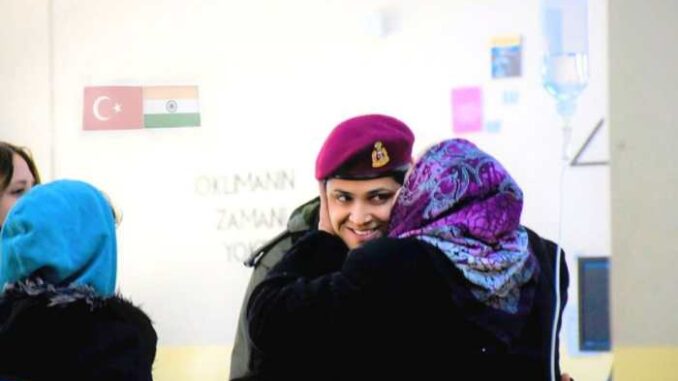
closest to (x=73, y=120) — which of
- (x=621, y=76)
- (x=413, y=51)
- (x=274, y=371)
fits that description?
(x=413, y=51)

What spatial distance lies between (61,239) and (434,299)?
68 cm

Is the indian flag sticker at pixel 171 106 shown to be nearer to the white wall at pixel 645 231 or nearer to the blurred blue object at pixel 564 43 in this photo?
the blurred blue object at pixel 564 43

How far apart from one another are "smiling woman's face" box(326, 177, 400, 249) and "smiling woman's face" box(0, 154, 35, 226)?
904 mm

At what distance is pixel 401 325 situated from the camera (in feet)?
4.99

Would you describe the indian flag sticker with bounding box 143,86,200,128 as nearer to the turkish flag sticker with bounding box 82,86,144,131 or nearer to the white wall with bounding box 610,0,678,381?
the turkish flag sticker with bounding box 82,86,144,131

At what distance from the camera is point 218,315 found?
2.92m

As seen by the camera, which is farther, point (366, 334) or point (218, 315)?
point (218, 315)

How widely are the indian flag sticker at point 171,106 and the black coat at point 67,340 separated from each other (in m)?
1.25

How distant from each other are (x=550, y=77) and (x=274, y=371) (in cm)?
127

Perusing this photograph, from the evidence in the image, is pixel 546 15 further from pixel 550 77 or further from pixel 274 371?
pixel 274 371

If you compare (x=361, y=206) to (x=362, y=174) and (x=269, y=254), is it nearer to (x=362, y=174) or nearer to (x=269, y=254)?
(x=362, y=174)

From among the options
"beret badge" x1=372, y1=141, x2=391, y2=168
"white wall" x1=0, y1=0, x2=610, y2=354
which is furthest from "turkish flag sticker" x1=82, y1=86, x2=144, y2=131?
"beret badge" x1=372, y1=141, x2=391, y2=168

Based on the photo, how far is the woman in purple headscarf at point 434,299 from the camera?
151 cm

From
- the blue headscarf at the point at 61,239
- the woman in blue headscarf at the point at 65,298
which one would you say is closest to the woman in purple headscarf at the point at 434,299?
the woman in blue headscarf at the point at 65,298
